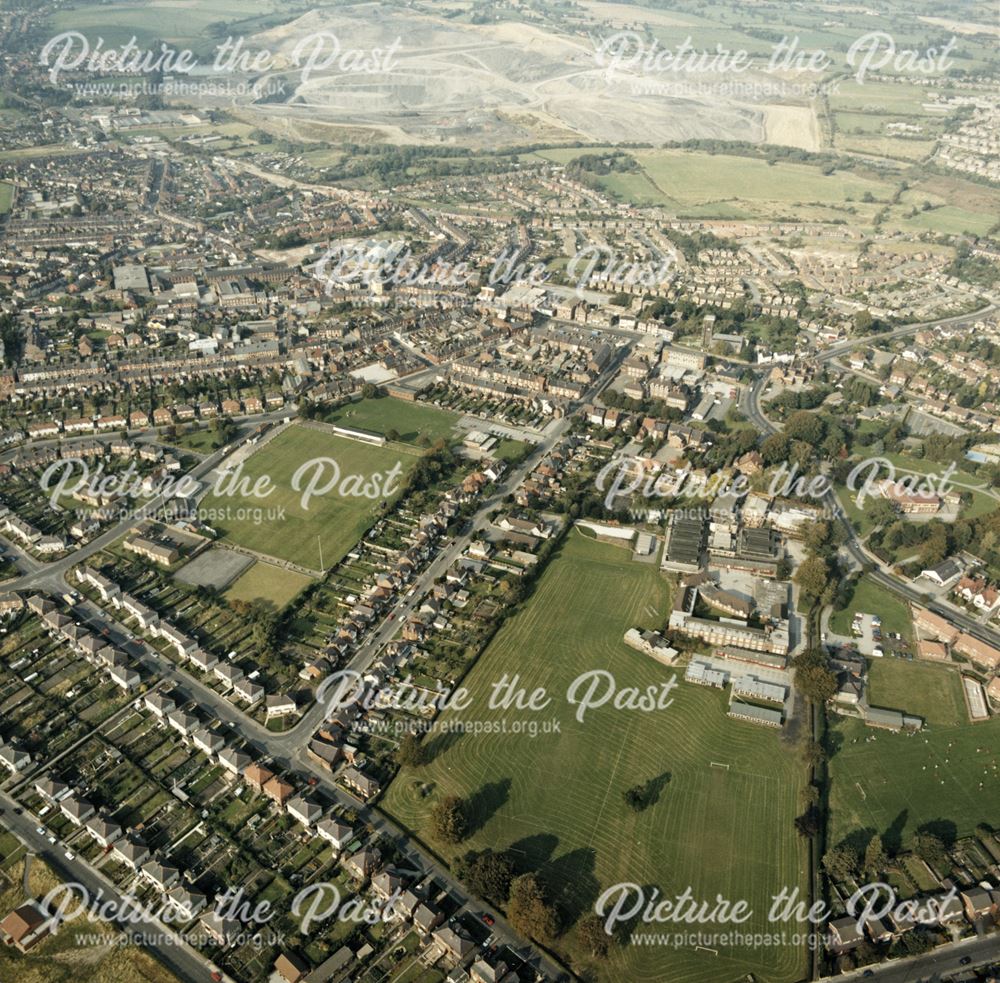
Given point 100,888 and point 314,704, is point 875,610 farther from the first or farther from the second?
point 100,888

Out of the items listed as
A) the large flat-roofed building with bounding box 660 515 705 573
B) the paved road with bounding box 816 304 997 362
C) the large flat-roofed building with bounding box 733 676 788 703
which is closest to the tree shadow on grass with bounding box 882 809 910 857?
the large flat-roofed building with bounding box 733 676 788 703

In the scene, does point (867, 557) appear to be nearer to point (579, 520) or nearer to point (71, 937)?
point (579, 520)

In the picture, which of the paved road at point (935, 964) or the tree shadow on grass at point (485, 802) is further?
the tree shadow on grass at point (485, 802)

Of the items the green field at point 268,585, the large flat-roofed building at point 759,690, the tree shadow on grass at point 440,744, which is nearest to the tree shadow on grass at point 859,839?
the large flat-roofed building at point 759,690

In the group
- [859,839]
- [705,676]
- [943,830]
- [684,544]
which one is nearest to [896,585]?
[684,544]

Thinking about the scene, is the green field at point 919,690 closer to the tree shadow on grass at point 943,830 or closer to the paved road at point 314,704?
the tree shadow on grass at point 943,830
